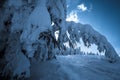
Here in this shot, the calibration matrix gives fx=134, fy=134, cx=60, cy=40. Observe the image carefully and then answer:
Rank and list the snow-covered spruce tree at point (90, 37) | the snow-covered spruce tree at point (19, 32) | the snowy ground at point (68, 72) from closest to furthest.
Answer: the snow-covered spruce tree at point (19, 32)
the snowy ground at point (68, 72)
the snow-covered spruce tree at point (90, 37)

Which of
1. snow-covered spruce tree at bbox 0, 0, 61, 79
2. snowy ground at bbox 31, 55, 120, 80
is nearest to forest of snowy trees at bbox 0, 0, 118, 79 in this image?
snow-covered spruce tree at bbox 0, 0, 61, 79

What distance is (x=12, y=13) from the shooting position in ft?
20.4

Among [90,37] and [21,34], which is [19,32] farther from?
[90,37]

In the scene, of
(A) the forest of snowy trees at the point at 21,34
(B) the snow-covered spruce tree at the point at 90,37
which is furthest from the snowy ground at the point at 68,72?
(B) the snow-covered spruce tree at the point at 90,37

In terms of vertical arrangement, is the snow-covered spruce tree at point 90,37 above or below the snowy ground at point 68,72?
above

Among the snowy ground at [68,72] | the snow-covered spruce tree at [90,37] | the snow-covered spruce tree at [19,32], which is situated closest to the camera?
the snow-covered spruce tree at [19,32]

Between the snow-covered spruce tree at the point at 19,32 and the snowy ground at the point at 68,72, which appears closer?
the snow-covered spruce tree at the point at 19,32

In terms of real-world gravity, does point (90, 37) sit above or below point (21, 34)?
above

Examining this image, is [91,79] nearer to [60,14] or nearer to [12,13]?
[60,14]

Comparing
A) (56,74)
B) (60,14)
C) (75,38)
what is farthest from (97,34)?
(56,74)

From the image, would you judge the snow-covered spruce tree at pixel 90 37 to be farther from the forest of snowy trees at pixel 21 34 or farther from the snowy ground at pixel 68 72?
the forest of snowy trees at pixel 21 34

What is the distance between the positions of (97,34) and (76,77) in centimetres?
515

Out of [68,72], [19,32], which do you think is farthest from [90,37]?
[19,32]

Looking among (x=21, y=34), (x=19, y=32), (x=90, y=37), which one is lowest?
(x=21, y=34)
